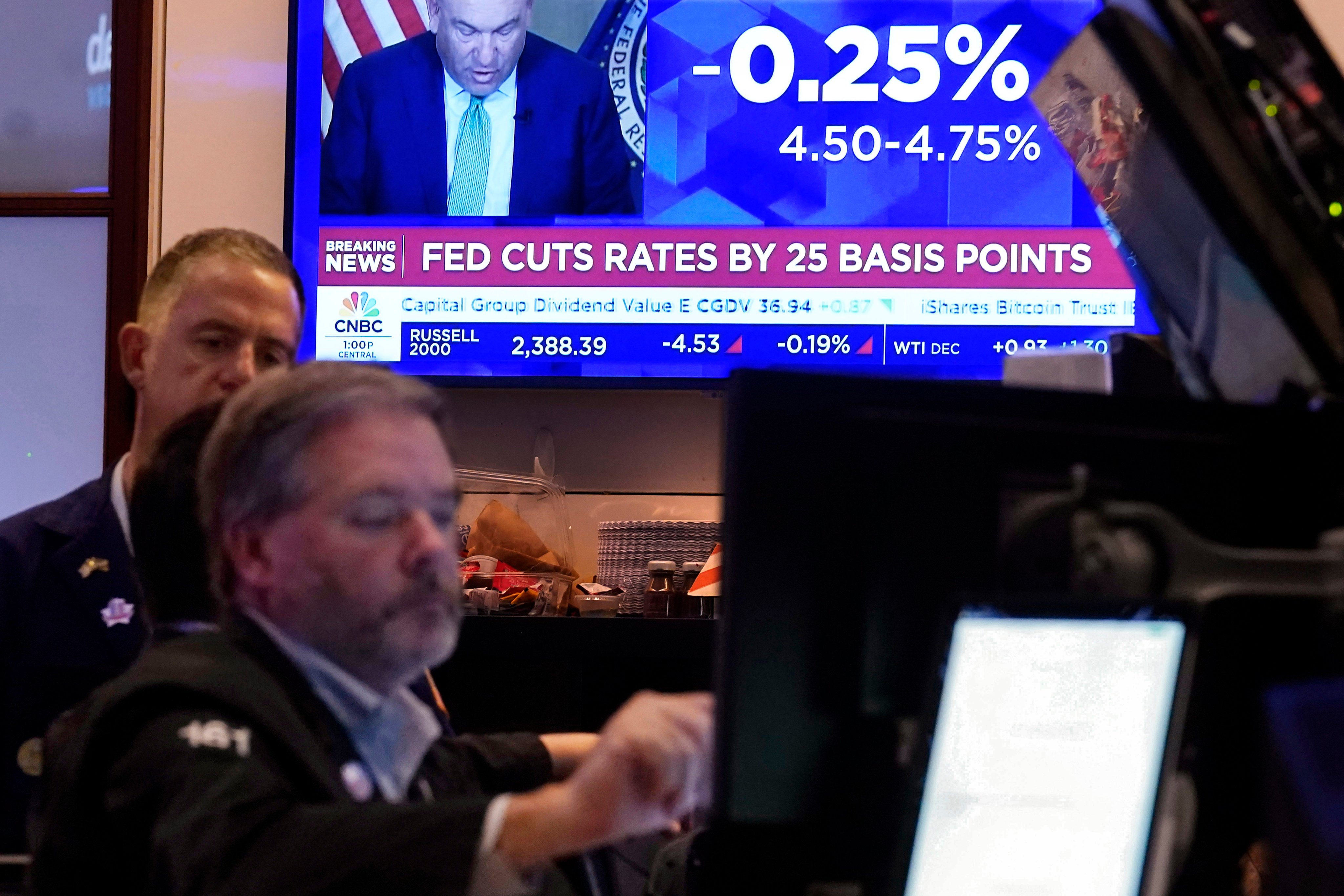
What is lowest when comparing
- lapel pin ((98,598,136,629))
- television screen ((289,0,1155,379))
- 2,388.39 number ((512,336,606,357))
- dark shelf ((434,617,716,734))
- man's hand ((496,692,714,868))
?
dark shelf ((434,617,716,734))

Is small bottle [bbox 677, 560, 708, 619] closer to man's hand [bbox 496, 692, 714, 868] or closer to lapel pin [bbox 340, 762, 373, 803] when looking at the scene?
lapel pin [bbox 340, 762, 373, 803]

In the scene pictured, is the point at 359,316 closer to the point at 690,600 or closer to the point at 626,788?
the point at 690,600

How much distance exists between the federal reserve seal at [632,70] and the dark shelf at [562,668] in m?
1.02

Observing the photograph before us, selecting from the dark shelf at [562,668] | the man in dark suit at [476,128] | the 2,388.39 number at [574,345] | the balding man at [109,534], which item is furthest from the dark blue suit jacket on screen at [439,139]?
the balding man at [109,534]

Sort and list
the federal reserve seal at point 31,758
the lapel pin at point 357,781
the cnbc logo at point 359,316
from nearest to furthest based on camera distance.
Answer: the lapel pin at point 357,781, the federal reserve seal at point 31,758, the cnbc logo at point 359,316

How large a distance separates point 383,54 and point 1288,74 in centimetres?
229

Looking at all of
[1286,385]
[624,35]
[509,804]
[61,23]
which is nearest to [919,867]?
[509,804]

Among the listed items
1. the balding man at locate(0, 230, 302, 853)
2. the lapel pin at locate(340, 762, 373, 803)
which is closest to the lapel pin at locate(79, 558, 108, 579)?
the balding man at locate(0, 230, 302, 853)

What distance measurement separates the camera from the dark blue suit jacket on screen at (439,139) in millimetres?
2750

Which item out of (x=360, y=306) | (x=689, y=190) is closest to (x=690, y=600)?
(x=689, y=190)

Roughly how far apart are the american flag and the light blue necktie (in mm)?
217

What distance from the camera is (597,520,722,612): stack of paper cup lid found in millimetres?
2535

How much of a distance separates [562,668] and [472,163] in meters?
1.09

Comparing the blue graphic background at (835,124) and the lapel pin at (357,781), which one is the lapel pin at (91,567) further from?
the blue graphic background at (835,124)
